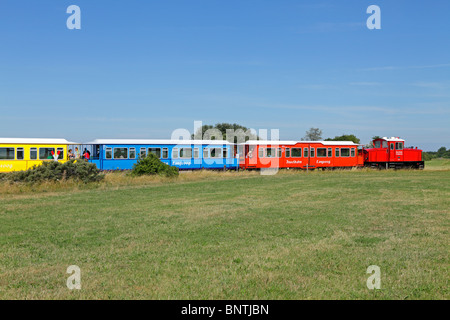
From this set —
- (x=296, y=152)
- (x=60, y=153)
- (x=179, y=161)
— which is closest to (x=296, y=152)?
(x=296, y=152)

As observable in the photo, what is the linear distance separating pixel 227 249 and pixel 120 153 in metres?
28.5

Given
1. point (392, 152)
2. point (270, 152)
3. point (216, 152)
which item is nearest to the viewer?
point (216, 152)

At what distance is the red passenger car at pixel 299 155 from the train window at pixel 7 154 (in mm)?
19272

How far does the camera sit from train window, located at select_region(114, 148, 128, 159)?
35750mm

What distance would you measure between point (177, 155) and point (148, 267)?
30813 millimetres

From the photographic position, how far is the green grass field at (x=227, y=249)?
254 inches

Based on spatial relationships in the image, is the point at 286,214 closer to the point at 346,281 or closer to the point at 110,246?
the point at 110,246

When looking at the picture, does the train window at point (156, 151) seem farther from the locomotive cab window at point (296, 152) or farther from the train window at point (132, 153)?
the locomotive cab window at point (296, 152)

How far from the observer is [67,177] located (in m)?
26.2

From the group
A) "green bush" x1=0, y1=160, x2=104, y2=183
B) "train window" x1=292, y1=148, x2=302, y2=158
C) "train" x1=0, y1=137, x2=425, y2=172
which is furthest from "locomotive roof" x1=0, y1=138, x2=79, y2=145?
"train window" x1=292, y1=148, x2=302, y2=158

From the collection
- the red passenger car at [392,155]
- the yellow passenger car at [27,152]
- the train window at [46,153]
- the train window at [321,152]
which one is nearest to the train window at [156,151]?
the yellow passenger car at [27,152]

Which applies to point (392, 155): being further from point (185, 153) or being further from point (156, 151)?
point (156, 151)

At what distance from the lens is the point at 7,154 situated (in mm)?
32281
